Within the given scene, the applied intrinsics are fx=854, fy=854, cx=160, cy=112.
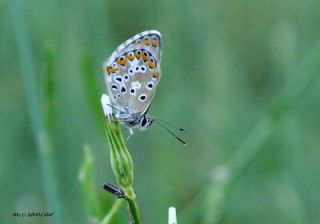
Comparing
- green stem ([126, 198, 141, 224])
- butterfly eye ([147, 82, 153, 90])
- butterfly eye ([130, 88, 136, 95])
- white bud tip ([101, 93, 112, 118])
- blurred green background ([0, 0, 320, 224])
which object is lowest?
blurred green background ([0, 0, 320, 224])

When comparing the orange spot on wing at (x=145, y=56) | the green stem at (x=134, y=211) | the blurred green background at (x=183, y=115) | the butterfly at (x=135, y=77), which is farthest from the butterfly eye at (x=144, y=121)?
the blurred green background at (x=183, y=115)

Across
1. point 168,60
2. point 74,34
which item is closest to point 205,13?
point 168,60

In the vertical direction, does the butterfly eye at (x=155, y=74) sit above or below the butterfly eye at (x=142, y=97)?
above

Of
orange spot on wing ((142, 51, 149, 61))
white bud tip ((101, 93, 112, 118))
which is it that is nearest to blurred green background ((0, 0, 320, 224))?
orange spot on wing ((142, 51, 149, 61))

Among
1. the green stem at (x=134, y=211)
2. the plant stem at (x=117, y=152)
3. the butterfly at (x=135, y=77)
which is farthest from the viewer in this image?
the butterfly at (x=135, y=77)

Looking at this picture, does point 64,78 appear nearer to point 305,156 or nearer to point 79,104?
point 79,104

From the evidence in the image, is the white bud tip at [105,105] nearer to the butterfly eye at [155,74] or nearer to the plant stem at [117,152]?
the plant stem at [117,152]

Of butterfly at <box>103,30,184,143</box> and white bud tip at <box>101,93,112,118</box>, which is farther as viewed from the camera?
butterfly at <box>103,30,184,143</box>

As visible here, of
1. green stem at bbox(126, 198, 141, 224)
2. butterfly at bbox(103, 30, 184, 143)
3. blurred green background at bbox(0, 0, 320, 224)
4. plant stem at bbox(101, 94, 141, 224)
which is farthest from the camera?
blurred green background at bbox(0, 0, 320, 224)

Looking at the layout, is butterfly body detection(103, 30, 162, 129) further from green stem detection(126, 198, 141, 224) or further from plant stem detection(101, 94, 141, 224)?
green stem detection(126, 198, 141, 224)
